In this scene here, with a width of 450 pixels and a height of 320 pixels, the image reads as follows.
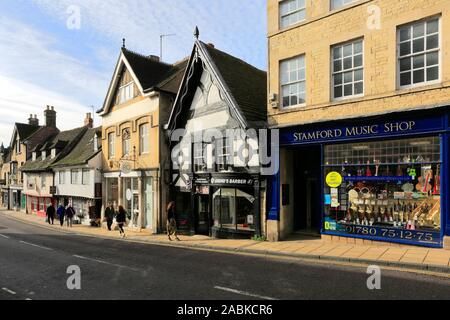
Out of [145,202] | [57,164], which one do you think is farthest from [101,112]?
[57,164]

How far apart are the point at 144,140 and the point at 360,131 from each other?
45.1 ft

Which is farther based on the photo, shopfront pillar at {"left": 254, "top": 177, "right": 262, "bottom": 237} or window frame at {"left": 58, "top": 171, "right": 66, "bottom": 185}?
window frame at {"left": 58, "top": 171, "right": 66, "bottom": 185}

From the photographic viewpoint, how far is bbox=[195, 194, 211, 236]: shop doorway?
17.1 metres

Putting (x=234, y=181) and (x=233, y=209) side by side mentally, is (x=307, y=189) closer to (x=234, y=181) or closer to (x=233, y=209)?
(x=234, y=181)

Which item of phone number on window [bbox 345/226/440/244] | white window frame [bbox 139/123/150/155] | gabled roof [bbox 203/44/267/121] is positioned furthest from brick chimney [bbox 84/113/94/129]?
phone number on window [bbox 345/226/440/244]

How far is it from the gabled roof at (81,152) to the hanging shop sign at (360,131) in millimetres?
18685

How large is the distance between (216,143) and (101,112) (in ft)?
41.6

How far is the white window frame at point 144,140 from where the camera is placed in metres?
21.0

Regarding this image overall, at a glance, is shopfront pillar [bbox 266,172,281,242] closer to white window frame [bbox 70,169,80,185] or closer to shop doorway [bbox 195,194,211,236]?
shop doorway [bbox 195,194,211,236]

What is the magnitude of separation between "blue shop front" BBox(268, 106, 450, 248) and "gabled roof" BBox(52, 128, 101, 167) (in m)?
19.3

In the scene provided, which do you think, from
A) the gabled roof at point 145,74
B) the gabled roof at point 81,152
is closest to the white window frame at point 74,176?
the gabled roof at point 81,152

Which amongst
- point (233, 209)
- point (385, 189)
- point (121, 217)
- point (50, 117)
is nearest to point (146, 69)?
point (121, 217)

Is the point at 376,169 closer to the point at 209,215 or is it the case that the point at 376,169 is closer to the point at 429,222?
the point at 429,222

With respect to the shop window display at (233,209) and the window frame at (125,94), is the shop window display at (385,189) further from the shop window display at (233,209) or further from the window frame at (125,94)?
the window frame at (125,94)
